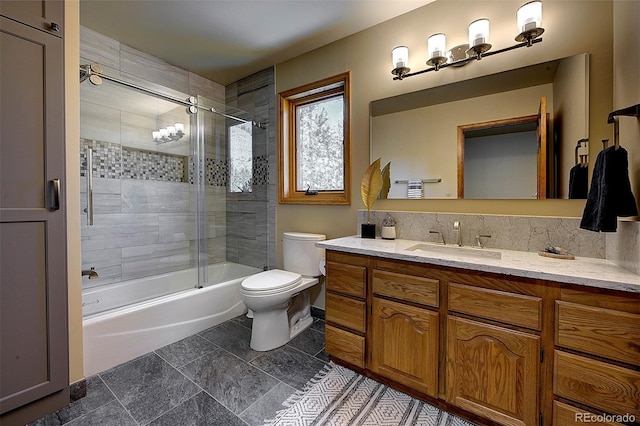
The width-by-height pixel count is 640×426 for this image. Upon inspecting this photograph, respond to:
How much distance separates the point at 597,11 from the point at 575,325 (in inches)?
63.4

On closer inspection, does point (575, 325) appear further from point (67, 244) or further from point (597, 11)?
point (67, 244)

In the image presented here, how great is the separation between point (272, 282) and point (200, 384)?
29.6 inches

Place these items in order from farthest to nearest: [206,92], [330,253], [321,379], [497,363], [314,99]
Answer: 1. [206,92]
2. [314,99]
3. [330,253]
4. [321,379]
5. [497,363]

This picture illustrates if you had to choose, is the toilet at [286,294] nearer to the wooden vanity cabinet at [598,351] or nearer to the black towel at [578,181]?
the wooden vanity cabinet at [598,351]

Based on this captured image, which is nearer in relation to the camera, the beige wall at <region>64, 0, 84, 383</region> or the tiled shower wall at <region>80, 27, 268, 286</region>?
the beige wall at <region>64, 0, 84, 383</region>

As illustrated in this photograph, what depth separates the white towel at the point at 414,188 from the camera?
1989 mm

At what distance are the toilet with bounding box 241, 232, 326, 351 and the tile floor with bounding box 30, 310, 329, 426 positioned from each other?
4.1 inches

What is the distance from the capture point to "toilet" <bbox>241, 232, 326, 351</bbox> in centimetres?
197

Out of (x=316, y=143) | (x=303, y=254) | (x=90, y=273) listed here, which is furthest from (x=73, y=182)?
(x=316, y=143)

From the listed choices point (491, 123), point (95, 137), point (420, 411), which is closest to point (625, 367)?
point (420, 411)

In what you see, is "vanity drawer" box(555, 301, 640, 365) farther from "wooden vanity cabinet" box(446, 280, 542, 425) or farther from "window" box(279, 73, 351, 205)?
"window" box(279, 73, 351, 205)

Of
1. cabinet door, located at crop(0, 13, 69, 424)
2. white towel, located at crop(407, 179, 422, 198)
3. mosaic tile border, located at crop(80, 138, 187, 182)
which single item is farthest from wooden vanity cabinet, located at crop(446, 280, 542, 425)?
mosaic tile border, located at crop(80, 138, 187, 182)

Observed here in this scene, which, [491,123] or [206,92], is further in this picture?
[206,92]

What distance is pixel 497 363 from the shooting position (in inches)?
48.7
